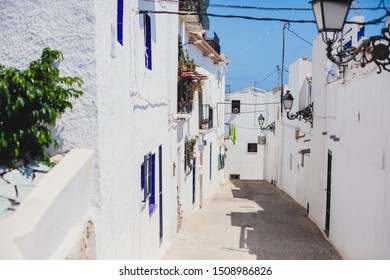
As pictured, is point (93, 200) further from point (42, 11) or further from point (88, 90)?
point (42, 11)

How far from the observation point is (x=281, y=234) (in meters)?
13.1

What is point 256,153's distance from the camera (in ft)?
125

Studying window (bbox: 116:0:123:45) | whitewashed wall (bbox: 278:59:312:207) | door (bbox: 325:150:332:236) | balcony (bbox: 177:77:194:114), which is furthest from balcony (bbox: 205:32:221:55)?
window (bbox: 116:0:123:45)

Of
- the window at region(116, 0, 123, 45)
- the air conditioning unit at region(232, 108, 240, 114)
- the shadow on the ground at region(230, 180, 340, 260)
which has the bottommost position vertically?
the shadow on the ground at region(230, 180, 340, 260)

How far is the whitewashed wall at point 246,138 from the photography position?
3716 centimetres

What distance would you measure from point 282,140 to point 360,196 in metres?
16.9

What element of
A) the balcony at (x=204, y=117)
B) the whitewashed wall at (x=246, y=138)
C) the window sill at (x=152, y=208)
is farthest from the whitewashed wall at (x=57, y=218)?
the whitewashed wall at (x=246, y=138)

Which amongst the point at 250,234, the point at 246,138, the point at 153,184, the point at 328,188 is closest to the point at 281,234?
the point at 250,234

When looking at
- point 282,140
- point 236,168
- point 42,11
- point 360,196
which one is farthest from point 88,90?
point 236,168

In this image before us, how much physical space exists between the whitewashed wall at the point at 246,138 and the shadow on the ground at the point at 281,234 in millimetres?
18052

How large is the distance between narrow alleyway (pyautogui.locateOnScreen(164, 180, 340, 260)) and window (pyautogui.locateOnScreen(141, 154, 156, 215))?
149cm

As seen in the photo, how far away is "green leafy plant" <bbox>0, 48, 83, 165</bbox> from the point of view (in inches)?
199

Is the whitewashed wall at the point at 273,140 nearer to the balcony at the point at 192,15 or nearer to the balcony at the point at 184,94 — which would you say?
the balcony at the point at 192,15

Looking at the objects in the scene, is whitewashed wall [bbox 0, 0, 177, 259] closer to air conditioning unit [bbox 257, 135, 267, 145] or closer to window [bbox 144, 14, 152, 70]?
window [bbox 144, 14, 152, 70]
